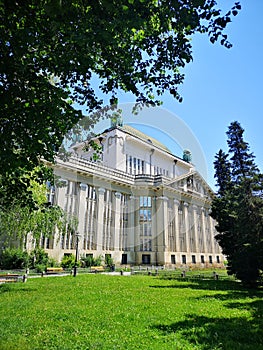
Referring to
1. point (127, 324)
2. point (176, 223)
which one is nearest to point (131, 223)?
point (176, 223)

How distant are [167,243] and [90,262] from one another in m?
15.6

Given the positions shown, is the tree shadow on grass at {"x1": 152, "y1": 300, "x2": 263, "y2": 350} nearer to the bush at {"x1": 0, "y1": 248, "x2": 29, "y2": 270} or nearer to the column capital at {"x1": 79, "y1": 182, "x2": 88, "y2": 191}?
the bush at {"x1": 0, "y1": 248, "x2": 29, "y2": 270}

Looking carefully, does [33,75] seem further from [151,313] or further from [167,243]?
[167,243]

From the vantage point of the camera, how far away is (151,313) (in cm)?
838

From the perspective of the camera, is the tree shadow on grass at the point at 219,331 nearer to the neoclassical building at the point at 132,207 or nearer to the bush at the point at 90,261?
the neoclassical building at the point at 132,207

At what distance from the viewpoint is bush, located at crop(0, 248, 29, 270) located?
26.6m

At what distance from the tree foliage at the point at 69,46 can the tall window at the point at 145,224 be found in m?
38.4

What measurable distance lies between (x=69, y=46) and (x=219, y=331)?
8.07 metres

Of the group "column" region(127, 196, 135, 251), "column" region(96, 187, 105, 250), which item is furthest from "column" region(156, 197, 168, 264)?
"column" region(96, 187, 105, 250)

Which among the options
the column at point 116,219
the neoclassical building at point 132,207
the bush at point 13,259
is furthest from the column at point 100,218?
the bush at point 13,259

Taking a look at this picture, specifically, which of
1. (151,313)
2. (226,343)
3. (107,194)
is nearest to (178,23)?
(226,343)

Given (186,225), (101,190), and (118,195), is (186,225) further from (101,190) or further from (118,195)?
(101,190)

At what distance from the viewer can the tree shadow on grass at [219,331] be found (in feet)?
18.5

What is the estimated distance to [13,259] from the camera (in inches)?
1056
